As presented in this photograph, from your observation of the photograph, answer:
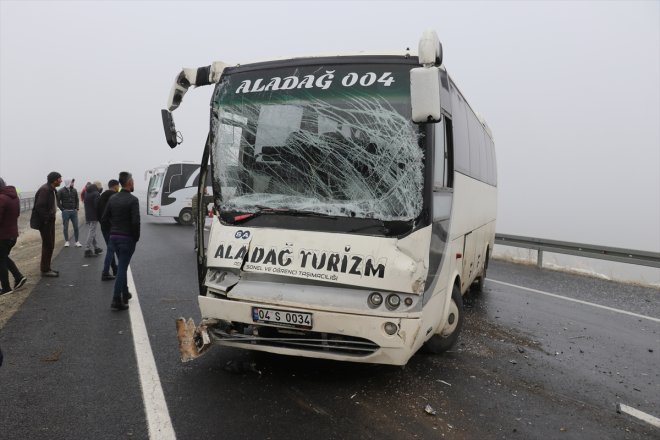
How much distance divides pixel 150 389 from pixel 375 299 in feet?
7.14

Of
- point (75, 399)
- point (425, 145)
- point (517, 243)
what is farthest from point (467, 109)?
point (517, 243)

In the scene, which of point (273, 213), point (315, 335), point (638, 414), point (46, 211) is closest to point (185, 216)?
point (46, 211)

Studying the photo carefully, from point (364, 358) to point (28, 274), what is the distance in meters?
8.16

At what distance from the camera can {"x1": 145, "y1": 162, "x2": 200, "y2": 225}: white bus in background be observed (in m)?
20.9

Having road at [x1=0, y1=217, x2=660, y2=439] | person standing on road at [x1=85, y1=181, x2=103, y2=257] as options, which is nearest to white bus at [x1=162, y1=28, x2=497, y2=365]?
road at [x1=0, y1=217, x2=660, y2=439]

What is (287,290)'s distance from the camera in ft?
13.0

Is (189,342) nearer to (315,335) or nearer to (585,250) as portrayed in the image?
(315,335)

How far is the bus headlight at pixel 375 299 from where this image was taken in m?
3.82

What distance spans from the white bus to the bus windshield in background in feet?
0.04

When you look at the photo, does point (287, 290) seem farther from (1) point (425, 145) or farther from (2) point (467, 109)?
(2) point (467, 109)

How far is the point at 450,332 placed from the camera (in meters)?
5.27

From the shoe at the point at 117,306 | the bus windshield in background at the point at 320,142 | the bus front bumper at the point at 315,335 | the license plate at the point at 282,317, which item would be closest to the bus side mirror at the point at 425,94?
the bus windshield in background at the point at 320,142

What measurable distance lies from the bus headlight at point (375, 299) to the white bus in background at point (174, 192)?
18.6 metres

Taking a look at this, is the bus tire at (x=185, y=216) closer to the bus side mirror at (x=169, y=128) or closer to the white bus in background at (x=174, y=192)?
the white bus in background at (x=174, y=192)
